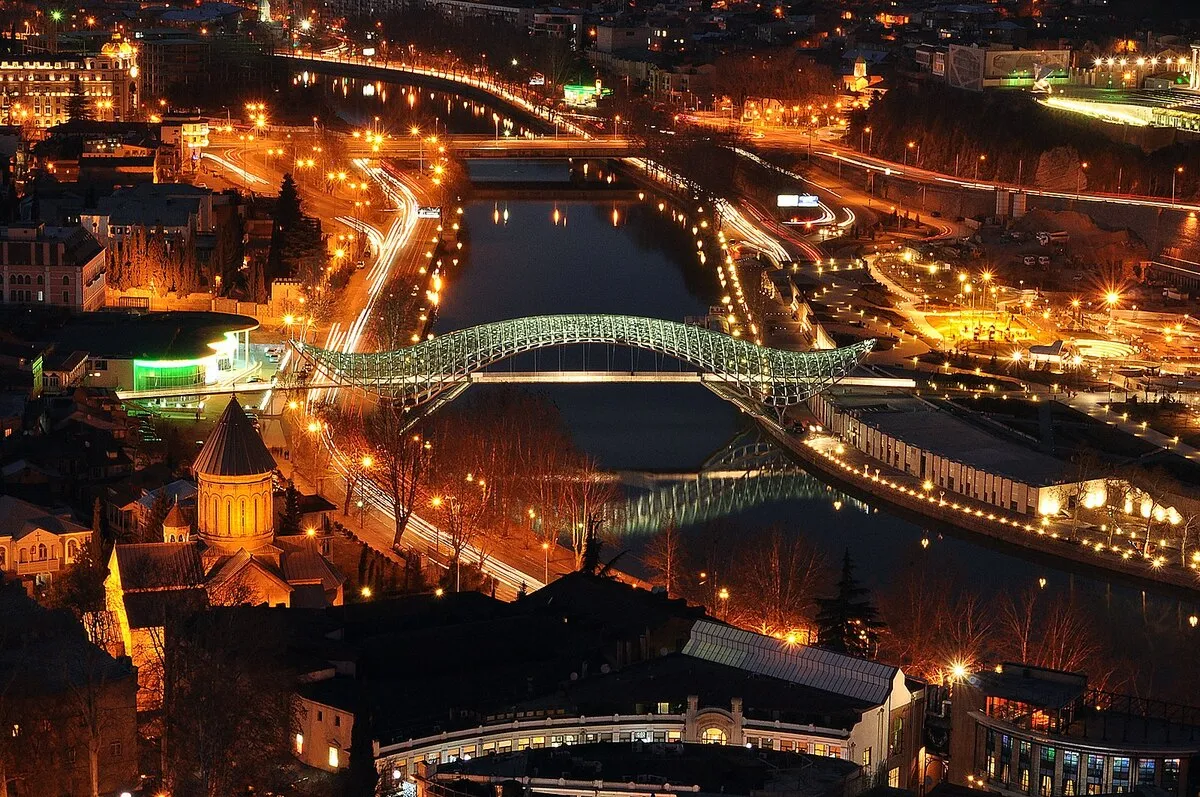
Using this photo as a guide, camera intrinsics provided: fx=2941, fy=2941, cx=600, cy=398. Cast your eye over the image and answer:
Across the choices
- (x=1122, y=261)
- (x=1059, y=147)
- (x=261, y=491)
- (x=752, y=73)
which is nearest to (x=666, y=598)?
(x=261, y=491)

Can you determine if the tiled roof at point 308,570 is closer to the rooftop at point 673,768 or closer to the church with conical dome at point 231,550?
the church with conical dome at point 231,550

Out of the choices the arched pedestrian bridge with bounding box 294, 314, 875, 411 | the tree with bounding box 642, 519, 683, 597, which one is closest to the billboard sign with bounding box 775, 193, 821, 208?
the arched pedestrian bridge with bounding box 294, 314, 875, 411

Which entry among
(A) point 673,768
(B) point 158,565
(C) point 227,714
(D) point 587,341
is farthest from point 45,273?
(A) point 673,768

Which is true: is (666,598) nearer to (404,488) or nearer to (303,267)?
(404,488)

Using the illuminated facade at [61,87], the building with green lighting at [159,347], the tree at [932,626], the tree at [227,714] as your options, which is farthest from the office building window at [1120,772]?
the illuminated facade at [61,87]

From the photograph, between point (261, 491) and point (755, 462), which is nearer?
point (261, 491)

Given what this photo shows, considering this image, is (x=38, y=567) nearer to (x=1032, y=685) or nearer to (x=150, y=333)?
(x=150, y=333)
